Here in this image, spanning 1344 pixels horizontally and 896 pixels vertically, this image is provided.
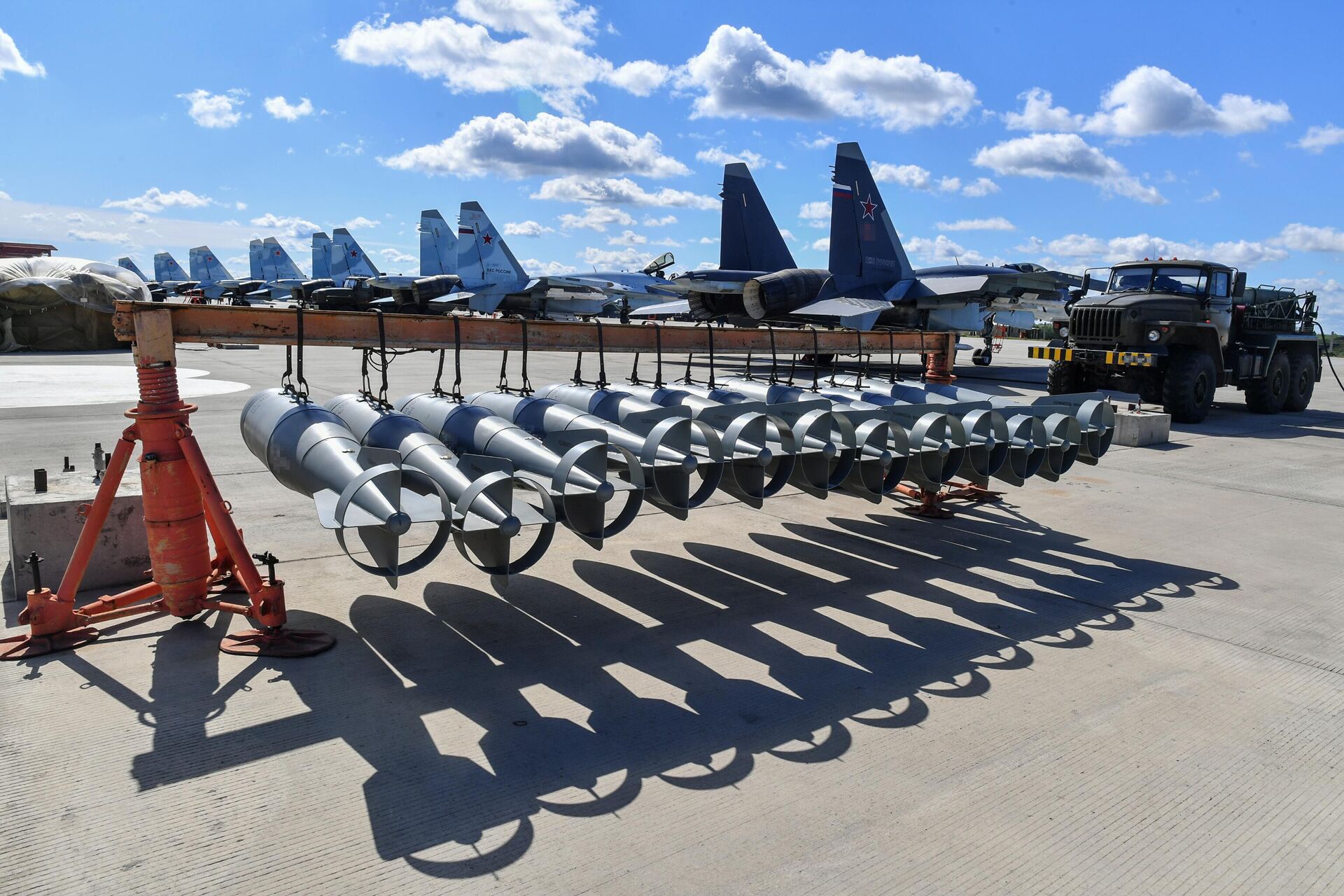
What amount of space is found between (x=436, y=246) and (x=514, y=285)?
6.83 meters

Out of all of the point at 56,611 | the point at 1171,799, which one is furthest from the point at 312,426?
the point at 1171,799

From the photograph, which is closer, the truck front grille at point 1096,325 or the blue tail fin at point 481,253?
the truck front grille at point 1096,325

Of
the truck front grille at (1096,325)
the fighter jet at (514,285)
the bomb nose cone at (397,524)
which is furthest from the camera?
the fighter jet at (514,285)

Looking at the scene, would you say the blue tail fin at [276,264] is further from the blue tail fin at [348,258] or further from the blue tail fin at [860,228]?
the blue tail fin at [860,228]

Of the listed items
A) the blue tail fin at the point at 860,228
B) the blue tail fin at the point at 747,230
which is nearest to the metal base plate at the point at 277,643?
the blue tail fin at the point at 860,228

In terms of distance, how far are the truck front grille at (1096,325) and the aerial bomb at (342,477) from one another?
1580cm

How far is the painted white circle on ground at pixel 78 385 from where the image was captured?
49.3ft

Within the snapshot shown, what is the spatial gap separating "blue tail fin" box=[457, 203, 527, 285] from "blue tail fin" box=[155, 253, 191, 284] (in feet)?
150

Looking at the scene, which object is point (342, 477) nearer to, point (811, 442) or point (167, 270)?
point (811, 442)

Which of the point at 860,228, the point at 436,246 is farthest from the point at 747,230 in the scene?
the point at 436,246

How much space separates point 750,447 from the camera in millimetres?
5074

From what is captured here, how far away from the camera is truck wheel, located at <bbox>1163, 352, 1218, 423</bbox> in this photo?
15969mm

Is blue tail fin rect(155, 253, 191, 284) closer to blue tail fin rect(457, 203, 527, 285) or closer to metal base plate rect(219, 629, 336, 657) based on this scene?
blue tail fin rect(457, 203, 527, 285)

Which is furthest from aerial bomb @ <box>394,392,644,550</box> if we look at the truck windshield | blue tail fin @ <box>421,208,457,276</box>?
blue tail fin @ <box>421,208,457,276</box>
